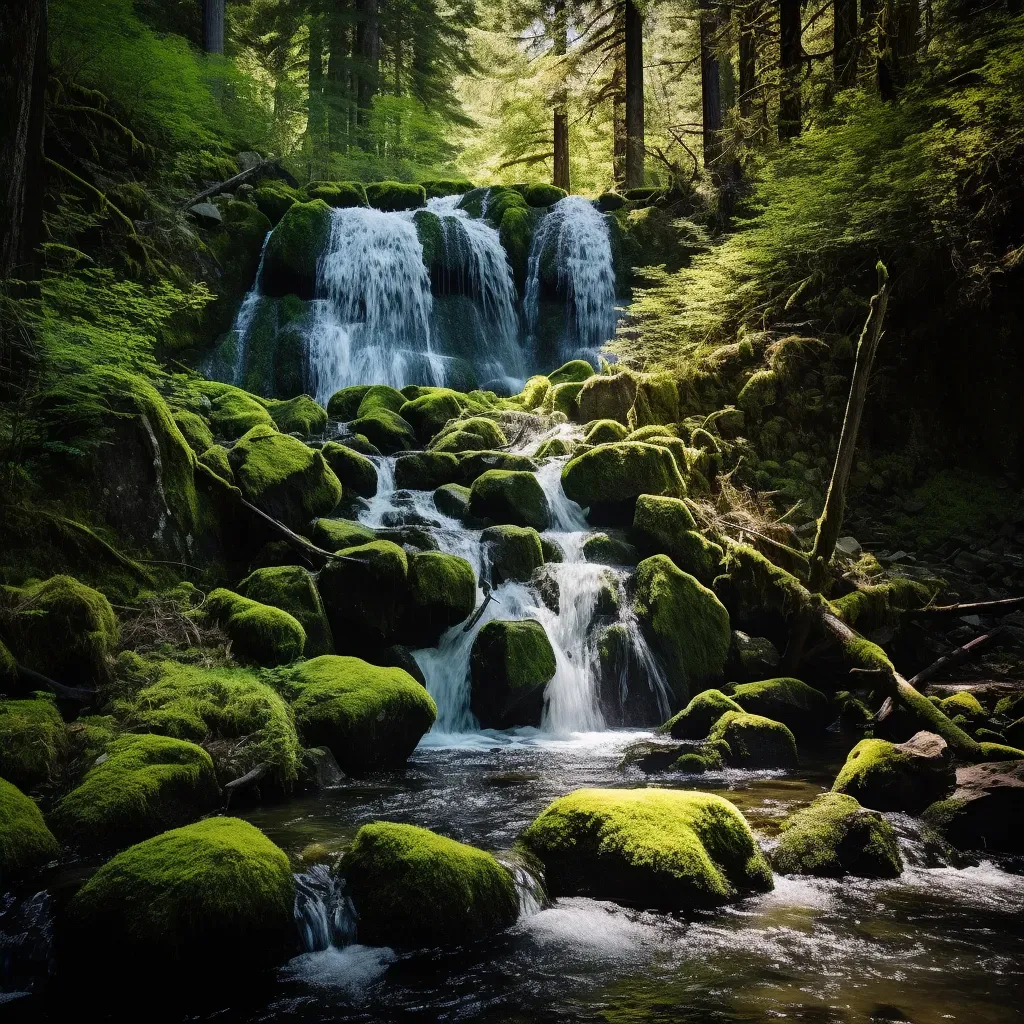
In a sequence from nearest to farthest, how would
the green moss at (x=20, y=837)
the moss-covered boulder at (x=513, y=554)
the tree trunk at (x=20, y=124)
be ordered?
1. the green moss at (x=20, y=837)
2. the tree trunk at (x=20, y=124)
3. the moss-covered boulder at (x=513, y=554)

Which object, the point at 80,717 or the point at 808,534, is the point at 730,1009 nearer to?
the point at 80,717

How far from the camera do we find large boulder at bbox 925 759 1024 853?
5.52 m

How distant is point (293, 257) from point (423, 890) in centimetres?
1616

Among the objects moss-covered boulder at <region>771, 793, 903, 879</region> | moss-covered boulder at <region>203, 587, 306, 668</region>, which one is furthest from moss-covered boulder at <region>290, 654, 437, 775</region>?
moss-covered boulder at <region>771, 793, 903, 879</region>

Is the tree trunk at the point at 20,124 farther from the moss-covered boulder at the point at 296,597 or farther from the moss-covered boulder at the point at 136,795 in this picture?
the moss-covered boulder at the point at 136,795

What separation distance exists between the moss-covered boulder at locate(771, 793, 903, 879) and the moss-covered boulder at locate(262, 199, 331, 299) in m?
15.8

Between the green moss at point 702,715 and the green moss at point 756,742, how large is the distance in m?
0.47

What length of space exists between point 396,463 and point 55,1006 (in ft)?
29.7

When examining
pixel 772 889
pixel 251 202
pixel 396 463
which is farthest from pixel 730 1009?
pixel 251 202

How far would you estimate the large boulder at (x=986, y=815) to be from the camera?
217 inches

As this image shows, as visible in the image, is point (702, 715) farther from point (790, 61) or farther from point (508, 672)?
point (790, 61)

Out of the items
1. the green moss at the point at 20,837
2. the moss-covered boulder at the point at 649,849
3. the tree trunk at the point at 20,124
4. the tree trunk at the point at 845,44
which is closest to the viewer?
the green moss at the point at 20,837

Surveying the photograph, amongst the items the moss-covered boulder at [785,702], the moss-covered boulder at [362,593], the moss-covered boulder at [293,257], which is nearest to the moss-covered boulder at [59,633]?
the moss-covered boulder at [362,593]

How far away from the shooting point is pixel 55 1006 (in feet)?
11.1
